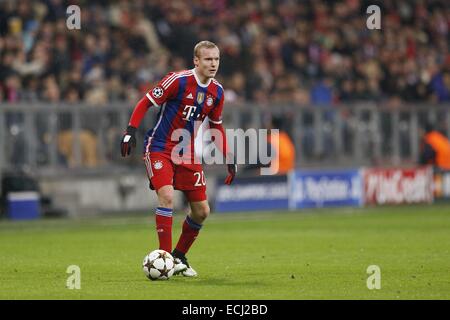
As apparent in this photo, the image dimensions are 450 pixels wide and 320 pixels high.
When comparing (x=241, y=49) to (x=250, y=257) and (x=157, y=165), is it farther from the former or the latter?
(x=157, y=165)

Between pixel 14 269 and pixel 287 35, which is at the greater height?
pixel 287 35

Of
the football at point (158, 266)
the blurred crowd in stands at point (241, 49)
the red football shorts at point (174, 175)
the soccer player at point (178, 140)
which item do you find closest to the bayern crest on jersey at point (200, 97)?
the soccer player at point (178, 140)

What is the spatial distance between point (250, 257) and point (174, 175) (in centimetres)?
294

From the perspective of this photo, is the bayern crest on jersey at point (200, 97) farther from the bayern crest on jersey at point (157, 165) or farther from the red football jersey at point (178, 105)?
the bayern crest on jersey at point (157, 165)

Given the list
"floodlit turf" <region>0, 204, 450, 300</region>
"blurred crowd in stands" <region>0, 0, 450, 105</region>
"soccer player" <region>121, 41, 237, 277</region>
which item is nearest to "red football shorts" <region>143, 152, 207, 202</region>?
"soccer player" <region>121, 41, 237, 277</region>

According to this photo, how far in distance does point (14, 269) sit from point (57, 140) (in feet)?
37.6

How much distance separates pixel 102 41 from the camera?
25891mm

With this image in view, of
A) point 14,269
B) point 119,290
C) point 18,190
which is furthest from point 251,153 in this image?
point 119,290

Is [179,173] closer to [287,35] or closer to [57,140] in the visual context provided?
[57,140]

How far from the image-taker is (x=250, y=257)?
1541 centimetres

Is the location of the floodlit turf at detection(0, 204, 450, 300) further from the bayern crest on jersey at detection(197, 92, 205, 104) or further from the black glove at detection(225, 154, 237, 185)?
the bayern crest on jersey at detection(197, 92, 205, 104)

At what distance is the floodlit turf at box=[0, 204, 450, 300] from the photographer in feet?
37.0

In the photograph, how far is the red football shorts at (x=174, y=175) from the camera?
1259 cm

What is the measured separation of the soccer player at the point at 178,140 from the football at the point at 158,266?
0.28 meters
